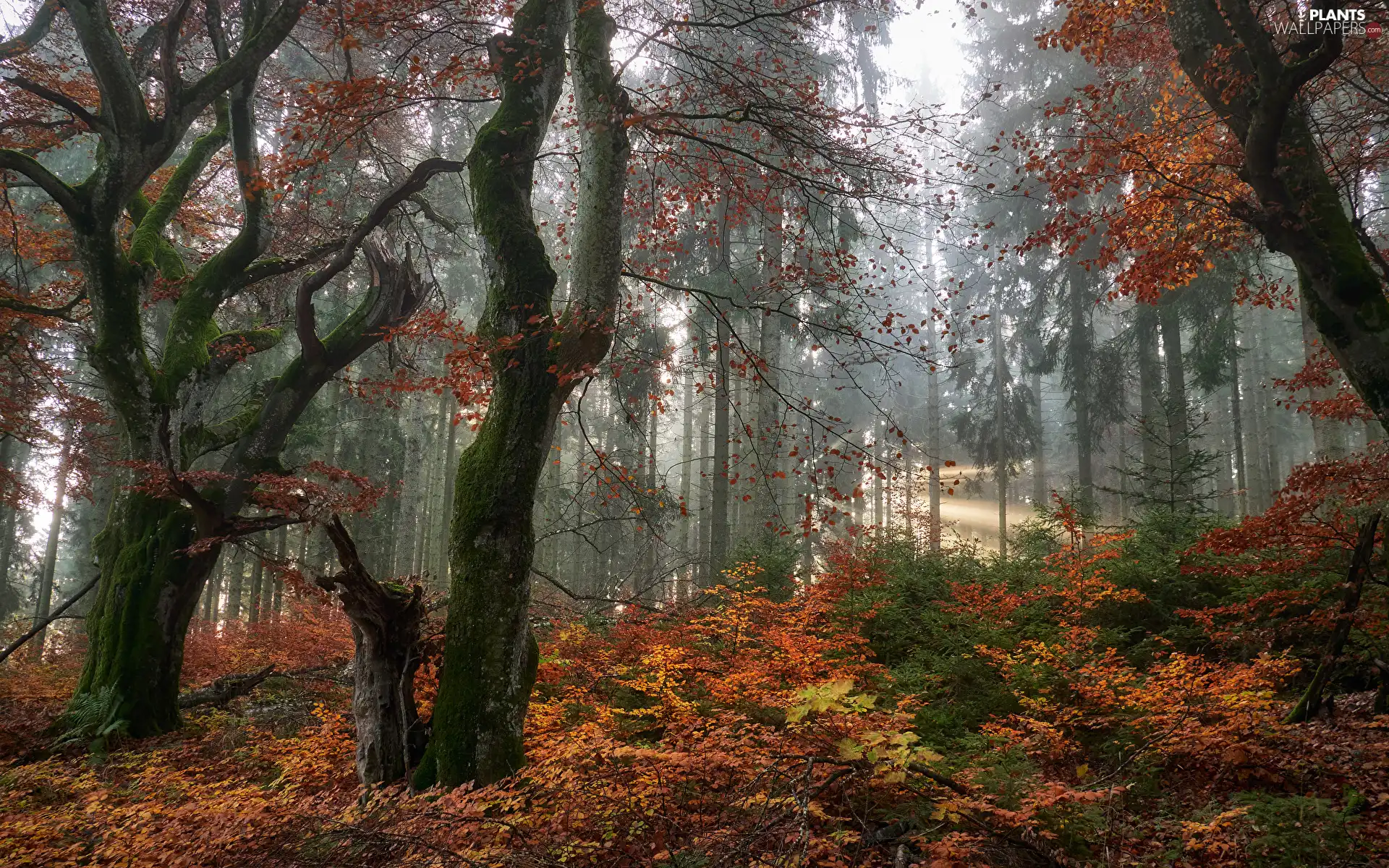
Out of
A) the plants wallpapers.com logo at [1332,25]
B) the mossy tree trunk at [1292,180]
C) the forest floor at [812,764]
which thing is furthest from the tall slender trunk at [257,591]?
the plants wallpapers.com logo at [1332,25]

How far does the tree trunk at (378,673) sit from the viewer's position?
15.3 feet

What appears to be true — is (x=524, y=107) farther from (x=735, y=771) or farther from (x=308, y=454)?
(x=308, y=454)

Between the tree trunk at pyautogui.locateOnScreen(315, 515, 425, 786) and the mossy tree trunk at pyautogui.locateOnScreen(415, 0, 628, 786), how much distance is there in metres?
0.42

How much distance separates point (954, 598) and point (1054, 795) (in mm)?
5222

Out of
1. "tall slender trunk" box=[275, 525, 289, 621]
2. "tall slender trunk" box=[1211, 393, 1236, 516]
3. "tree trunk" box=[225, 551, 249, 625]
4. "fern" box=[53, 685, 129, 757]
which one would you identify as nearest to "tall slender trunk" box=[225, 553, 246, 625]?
"tree trunk" box=[225, 551, 249, 625]

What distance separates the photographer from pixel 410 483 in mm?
17734

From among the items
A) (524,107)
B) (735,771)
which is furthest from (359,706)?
(524,107)

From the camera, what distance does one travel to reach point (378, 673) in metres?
4.78

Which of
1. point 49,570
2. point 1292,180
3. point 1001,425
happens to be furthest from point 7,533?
point 1001,425

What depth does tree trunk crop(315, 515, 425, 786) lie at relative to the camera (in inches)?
184

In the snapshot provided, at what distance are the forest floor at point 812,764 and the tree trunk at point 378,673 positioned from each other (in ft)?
1.18

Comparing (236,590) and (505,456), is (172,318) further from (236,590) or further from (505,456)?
(236,590)

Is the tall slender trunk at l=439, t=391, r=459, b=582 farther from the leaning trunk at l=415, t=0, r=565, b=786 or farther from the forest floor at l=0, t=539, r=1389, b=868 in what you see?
the leaning trunk at l=415, t=0, r=565, b=786

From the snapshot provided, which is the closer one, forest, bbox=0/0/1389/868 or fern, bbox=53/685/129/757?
forest, bbox=0/0/1389/868
